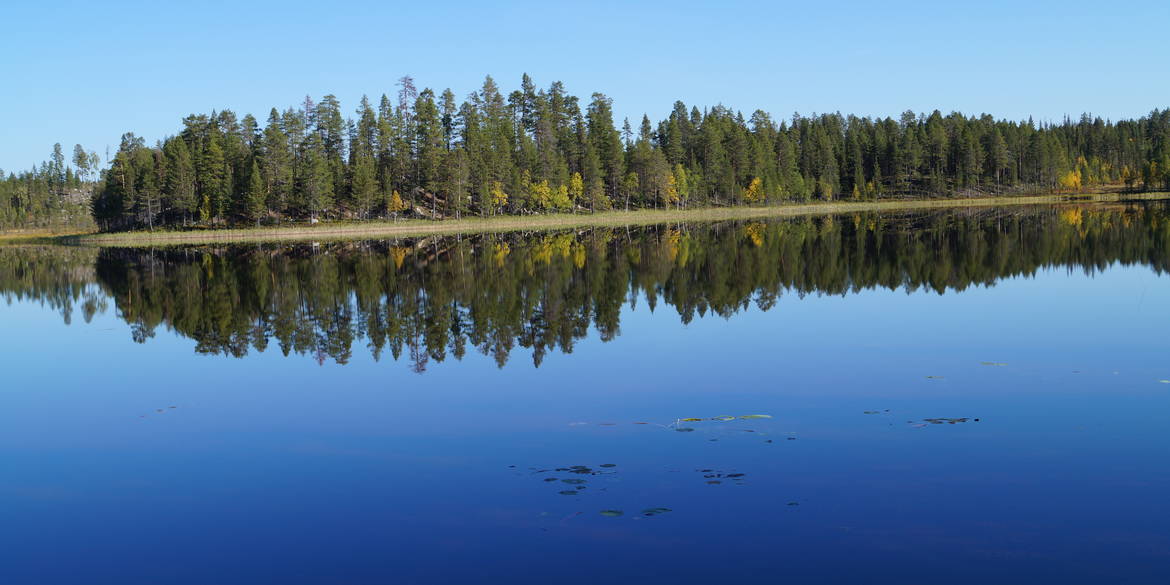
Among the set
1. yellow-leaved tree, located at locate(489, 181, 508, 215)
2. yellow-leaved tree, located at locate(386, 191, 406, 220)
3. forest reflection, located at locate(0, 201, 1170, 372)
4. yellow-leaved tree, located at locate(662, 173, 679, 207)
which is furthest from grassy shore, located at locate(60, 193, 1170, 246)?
forest reflection, located at locate(0, 201, 1170, 372)

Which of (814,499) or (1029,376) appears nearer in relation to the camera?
(814,499)

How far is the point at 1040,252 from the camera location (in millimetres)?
41781

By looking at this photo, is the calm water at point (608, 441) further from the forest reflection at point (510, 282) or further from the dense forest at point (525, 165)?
the dense forest at point (525, 165)

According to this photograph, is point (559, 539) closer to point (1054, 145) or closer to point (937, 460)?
point (937, 460)

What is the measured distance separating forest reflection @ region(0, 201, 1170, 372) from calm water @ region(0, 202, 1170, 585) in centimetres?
35

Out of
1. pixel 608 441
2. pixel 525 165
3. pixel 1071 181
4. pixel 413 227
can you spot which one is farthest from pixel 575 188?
pixel 608 441

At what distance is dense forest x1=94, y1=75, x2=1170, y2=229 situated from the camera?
111125 mm

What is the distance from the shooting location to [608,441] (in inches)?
501

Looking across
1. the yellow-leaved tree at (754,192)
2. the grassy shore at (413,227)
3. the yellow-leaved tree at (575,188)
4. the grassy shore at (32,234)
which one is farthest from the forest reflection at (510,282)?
the grassy shore at (32,234)

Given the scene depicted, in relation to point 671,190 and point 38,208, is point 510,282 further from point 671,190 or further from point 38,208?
point 38,208

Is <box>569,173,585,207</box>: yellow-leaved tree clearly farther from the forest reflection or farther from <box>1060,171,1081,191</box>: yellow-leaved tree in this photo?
<box>1060,171,1081,191</box>: yellow-leaved tree

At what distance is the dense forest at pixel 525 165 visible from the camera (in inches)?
4375

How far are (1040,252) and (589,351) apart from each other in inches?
1214

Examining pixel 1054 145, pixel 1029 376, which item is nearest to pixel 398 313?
pixel 1029 376
